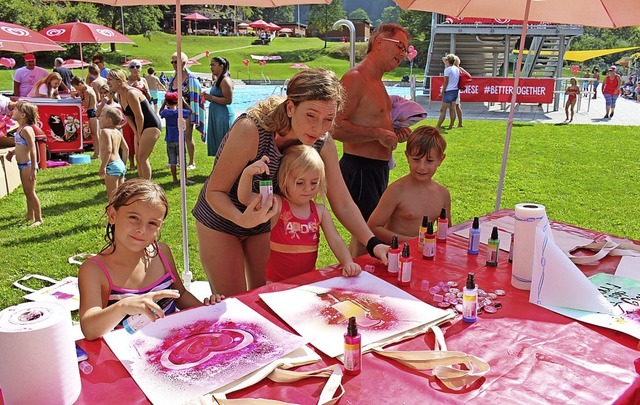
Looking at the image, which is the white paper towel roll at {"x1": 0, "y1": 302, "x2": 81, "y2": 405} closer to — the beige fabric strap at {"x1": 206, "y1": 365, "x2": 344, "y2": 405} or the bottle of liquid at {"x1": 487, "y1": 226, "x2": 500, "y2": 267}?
the beige fabric strap at {"x1": 206, "y1": 365, "x2": 344, "y2": 405}

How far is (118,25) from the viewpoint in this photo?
52.7 metres

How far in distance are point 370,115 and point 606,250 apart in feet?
5.07

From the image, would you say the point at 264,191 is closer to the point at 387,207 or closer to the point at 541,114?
the point at 387,207

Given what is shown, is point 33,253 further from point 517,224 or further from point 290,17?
point 290,17

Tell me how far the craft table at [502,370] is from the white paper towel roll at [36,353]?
0.34ft

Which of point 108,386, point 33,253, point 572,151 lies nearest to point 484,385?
point 108,386

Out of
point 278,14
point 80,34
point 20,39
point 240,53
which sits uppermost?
point 278,14

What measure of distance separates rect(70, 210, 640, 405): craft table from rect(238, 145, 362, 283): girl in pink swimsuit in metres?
0.40

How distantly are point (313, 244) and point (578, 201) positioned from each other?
507 cm

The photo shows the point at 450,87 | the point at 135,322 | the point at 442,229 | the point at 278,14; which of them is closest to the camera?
the point at 135,322

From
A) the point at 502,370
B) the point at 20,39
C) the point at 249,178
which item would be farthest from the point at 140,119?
the point at 502,370

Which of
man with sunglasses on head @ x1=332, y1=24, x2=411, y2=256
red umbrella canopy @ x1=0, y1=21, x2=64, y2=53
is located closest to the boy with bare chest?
man with sunglasses on head @ x1=332, y1=24, x2=411, y2=256

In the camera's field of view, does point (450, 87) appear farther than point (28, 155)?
Yes

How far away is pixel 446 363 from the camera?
1.38 meters
